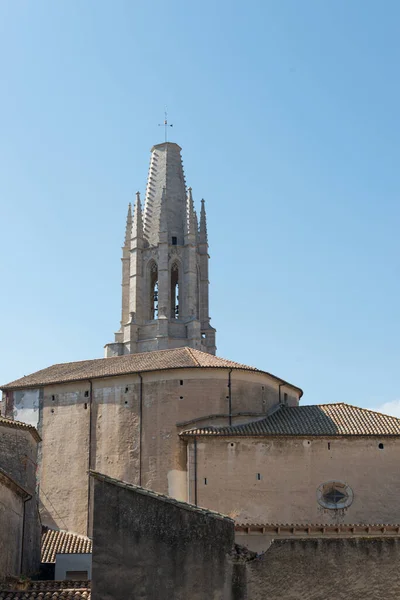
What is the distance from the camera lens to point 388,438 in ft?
112

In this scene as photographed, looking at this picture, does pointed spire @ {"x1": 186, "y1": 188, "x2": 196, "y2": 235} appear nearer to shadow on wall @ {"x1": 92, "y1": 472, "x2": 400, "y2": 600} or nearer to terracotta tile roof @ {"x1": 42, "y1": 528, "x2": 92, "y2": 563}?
terracotta tile roof @ {"x1": 42, "y1": 528, "x2": 92, "y2": 563}

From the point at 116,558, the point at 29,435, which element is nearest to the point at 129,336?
the point at 29,435

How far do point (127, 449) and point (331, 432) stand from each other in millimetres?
9009

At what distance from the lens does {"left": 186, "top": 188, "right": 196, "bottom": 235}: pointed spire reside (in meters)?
65.4

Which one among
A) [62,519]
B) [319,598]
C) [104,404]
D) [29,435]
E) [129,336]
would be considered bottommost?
[319,598]

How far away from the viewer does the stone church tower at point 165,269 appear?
61875mm

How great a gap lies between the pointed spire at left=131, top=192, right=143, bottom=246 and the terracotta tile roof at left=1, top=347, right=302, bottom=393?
78.3 ft

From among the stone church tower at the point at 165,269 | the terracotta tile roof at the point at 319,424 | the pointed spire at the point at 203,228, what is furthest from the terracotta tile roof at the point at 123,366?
the pointed spire at the point at 203,228

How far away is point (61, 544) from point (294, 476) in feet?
33.2

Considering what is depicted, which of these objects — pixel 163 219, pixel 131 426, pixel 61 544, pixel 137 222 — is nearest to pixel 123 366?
pixel 131 426

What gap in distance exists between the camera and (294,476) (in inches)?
1336

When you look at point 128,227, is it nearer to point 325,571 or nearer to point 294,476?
point 294,476

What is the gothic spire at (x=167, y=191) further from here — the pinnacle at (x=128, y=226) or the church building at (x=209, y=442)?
the church building at (x=209, y=442)

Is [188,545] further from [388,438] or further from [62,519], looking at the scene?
[62,519]
